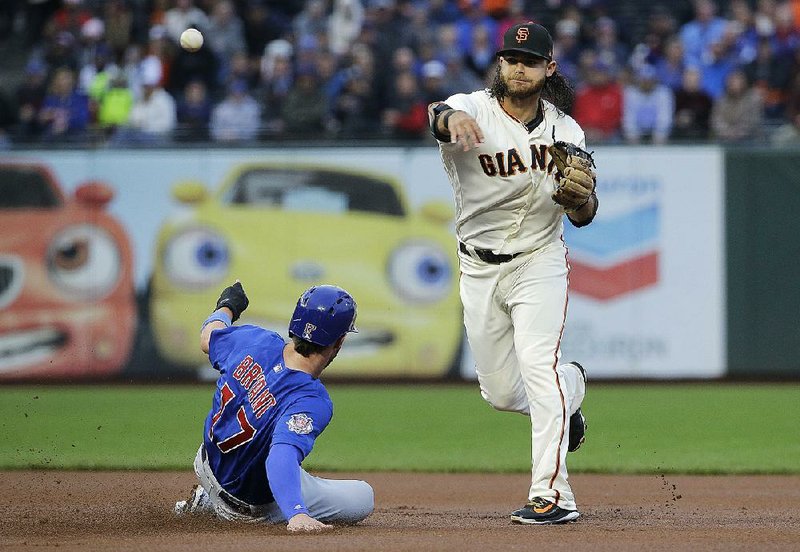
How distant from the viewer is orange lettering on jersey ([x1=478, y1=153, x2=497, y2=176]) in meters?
6.19

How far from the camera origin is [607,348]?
14273mm

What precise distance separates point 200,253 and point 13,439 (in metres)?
4.57

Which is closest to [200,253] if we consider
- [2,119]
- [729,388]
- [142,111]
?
[142,111]

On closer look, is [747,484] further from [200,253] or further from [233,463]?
[200,253]

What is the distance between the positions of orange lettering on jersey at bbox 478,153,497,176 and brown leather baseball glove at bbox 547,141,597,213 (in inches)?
11.9

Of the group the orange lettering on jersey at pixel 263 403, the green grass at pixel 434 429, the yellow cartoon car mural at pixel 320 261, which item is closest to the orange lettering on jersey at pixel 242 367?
the orange lettering on jersey at pixel 263 403

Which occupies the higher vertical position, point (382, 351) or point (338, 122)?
point (338, 122)

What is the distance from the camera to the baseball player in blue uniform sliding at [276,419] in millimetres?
5180

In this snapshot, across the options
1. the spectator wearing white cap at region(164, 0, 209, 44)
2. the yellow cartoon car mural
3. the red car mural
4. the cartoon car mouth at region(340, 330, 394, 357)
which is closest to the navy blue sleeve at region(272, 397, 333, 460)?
the yellow cartoon car mural

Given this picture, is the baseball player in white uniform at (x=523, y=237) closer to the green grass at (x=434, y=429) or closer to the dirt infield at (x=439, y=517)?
the dirt infield at (x=439, y=517)

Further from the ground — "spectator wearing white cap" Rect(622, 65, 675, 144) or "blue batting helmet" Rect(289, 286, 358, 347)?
"spectator wearing white cap" Rect(622, 65, 675, 144)

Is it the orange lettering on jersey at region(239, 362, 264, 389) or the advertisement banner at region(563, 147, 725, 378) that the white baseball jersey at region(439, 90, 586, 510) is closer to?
the orange lettering on jersey at region(239, 362, 264, 389)

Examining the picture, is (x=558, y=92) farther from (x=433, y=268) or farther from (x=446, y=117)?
(x=433, y=268)

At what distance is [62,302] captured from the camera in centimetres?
1454
